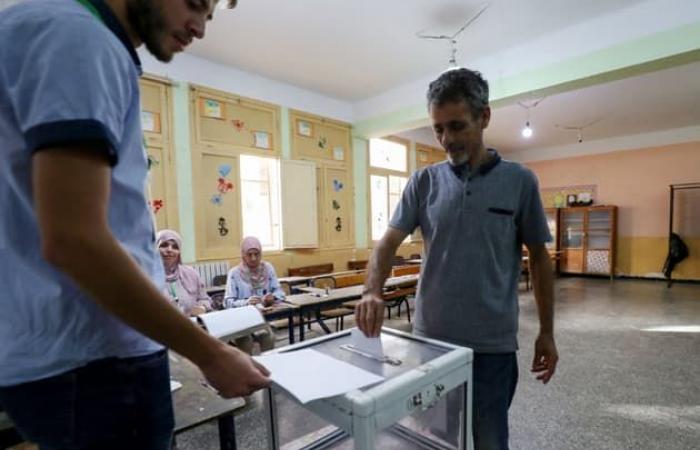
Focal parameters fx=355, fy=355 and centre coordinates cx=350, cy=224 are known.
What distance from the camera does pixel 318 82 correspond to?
5277 mm

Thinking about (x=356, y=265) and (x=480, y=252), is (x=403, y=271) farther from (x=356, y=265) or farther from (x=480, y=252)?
(x=480, y=252)

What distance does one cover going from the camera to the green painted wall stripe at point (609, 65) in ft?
10.4

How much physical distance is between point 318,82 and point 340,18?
5.65ft

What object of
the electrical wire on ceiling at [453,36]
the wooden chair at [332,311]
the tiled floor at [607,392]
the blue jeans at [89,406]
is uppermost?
the electrical wire on ceiling at [453,36]

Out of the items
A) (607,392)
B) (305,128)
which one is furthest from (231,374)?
(305,128)

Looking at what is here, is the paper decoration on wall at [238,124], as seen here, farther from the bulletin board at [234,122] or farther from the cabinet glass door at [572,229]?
the cabinet glass door at [572,229]

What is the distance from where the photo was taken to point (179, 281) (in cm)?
287

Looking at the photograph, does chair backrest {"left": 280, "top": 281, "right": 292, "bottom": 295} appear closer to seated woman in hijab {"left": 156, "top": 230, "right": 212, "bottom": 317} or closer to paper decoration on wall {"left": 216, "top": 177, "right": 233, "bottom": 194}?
paper decoration on wall {"left": 216, "top": 177, "right": 233, "bottom": 194}

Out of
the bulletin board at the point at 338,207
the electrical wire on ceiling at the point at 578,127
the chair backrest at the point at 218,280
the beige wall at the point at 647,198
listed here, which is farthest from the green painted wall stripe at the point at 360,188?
the beige wall at the point at 647,198

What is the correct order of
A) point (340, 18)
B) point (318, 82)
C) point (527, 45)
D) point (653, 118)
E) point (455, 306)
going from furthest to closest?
point (653, 118), point (318, 82), point (527, 45), point (340, 18), point (455, 306)

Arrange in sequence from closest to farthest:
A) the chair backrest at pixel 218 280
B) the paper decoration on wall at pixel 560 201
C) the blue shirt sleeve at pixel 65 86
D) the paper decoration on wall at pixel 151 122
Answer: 1. the blue shirt sleeve at pixel 65 86
2. the paper decoration on wall at pixel 151 122
3. the chair backrest at pixel 218 280
4. the paper decoration on wall at pixel 560 201

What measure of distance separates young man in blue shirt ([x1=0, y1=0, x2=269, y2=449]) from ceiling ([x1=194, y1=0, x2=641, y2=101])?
3.43 m

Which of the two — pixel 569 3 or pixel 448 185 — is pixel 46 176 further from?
pixel 569 3

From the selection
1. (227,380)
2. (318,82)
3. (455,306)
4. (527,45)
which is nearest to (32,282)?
(227,380)
